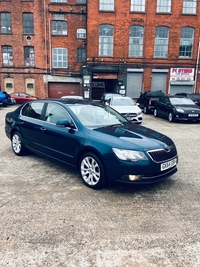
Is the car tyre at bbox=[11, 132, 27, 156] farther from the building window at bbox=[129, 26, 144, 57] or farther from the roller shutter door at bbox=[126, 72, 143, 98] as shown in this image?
the building window at bbox=[129, 26, 144, 57]

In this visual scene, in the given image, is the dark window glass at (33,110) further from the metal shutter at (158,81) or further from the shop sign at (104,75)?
the metal shutter at (158,81)

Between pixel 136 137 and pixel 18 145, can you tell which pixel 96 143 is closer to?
pixel 136 137

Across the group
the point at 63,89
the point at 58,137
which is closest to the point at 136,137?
the point at 58,137

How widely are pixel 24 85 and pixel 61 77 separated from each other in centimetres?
449

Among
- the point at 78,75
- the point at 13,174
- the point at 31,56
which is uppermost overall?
the point at 31,56

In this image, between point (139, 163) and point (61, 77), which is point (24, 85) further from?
point (139, 163)

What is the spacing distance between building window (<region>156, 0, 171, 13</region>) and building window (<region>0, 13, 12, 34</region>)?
16.4 meters

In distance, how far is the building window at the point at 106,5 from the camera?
2182cm


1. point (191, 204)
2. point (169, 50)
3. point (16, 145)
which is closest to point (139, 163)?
point (191, 204)

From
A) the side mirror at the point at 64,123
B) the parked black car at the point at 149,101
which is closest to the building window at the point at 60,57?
the parked black car at the point at 149,101

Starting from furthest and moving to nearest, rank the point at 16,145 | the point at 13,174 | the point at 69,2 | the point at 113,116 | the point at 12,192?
the point at 69,2 → the point at 16,145 → the point at 113,116 → the point at 13,174 → the point at 12,192

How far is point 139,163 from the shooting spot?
11.6 feet

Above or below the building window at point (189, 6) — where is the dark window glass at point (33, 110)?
below

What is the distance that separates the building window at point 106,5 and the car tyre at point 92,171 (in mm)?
22106
